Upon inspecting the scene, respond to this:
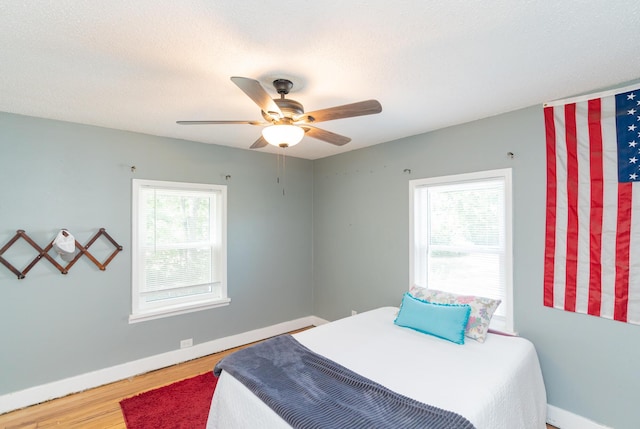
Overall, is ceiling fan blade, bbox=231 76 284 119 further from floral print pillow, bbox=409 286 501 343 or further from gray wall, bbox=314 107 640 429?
floral print pillow, bbox=409 286 501 343

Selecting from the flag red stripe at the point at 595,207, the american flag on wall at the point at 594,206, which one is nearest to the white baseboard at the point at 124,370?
the american flag on wall at the point at 594,206

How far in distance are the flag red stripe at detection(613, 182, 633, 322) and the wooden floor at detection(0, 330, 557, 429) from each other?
1096 millimetres

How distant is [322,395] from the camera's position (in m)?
1.80

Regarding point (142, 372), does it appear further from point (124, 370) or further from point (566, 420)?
point (566, 420)

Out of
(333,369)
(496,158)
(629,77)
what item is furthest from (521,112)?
(333,369)

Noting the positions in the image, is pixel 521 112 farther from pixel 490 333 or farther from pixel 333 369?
pixel 333 369

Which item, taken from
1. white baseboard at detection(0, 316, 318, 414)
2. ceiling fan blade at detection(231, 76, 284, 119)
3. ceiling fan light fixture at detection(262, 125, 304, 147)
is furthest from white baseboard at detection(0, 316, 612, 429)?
ceiling fan blade at detection(231, 76, 284, 119)

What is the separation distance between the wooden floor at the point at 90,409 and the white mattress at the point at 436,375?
30.2 inches

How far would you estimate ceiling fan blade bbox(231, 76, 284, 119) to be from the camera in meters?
1.59

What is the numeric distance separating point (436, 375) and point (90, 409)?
2845 millimetres

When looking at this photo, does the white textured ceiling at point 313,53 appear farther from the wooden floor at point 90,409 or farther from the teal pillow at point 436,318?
the wooden floor at point 90,409

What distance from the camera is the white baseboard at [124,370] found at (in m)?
2.74

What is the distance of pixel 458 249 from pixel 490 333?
32.6 inches

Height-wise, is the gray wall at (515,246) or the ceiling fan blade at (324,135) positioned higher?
the ceiling fan blade at (324,135)
